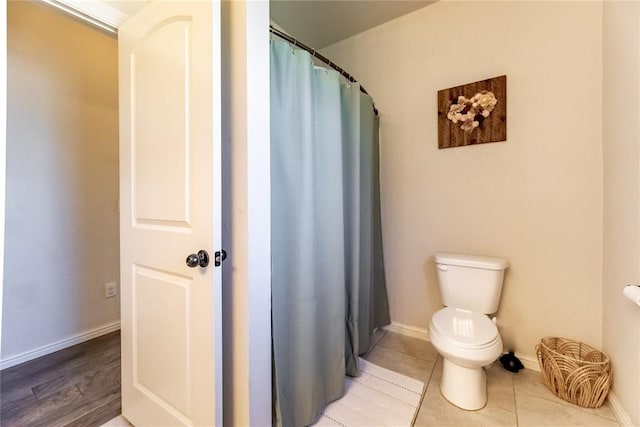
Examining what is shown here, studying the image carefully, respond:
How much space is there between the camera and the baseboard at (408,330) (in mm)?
2018

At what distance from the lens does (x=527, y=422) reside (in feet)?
4.16

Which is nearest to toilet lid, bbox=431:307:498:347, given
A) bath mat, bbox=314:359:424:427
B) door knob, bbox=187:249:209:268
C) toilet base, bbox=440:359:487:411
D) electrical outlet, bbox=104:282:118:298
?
toilet base, bbox=440:359:487:411

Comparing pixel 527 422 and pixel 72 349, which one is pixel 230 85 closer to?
pixel 527 422

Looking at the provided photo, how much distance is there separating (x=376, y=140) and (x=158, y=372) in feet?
6.32

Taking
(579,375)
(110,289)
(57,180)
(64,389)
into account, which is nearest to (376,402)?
(579,375)

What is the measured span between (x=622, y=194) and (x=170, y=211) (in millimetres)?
2062

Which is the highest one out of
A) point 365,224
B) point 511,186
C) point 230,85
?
point 230,85

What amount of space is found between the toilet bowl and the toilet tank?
0.54 ft

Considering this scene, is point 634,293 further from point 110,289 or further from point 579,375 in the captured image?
point 110,289

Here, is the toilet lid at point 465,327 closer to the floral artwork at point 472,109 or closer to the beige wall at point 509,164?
the beige wall at point 509,164

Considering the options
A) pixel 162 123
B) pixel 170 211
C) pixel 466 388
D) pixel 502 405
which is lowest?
pixel 502 405

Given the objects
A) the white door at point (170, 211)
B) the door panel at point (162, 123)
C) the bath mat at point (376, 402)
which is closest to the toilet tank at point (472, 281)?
the bath mat at point (376, 402)

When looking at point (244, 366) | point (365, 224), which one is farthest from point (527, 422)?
point (244, 366)

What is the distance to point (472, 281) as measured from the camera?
163cm
